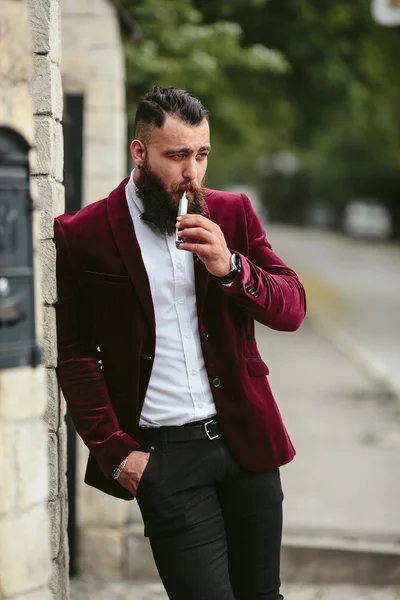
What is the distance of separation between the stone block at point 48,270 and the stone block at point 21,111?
0.57 meters

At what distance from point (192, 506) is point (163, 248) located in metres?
0.71

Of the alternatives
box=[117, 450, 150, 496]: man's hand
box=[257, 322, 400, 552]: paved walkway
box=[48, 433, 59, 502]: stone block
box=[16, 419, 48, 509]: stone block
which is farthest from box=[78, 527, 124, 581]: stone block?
box=[16, 419, 48, 509]: stone block

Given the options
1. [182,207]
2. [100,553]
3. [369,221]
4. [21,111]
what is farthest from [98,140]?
[369,221]

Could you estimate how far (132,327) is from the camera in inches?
116

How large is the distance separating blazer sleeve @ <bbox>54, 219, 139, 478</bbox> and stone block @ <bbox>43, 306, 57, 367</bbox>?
25 millimetres

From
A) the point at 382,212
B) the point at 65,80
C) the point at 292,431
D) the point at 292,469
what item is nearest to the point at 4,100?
the point at 65,80

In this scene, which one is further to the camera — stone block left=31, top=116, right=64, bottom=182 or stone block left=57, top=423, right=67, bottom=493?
stone block left=57, top=423, right=67, bottom=493

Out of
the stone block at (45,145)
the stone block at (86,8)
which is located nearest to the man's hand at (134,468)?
the stone block at (45,145)

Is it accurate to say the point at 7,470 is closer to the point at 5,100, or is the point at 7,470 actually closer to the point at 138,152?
the point at 5,100

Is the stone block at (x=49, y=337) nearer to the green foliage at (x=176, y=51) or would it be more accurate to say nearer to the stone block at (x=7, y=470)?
the stone block at (x=7, y=470)

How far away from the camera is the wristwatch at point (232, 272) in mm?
2797

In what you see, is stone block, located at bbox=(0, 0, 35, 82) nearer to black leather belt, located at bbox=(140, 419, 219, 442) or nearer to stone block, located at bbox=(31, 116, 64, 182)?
stone block, located at bbox=(31, 116, 64, 182)

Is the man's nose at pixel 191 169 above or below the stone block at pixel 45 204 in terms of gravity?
above

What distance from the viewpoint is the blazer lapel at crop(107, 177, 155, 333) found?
290 cm
